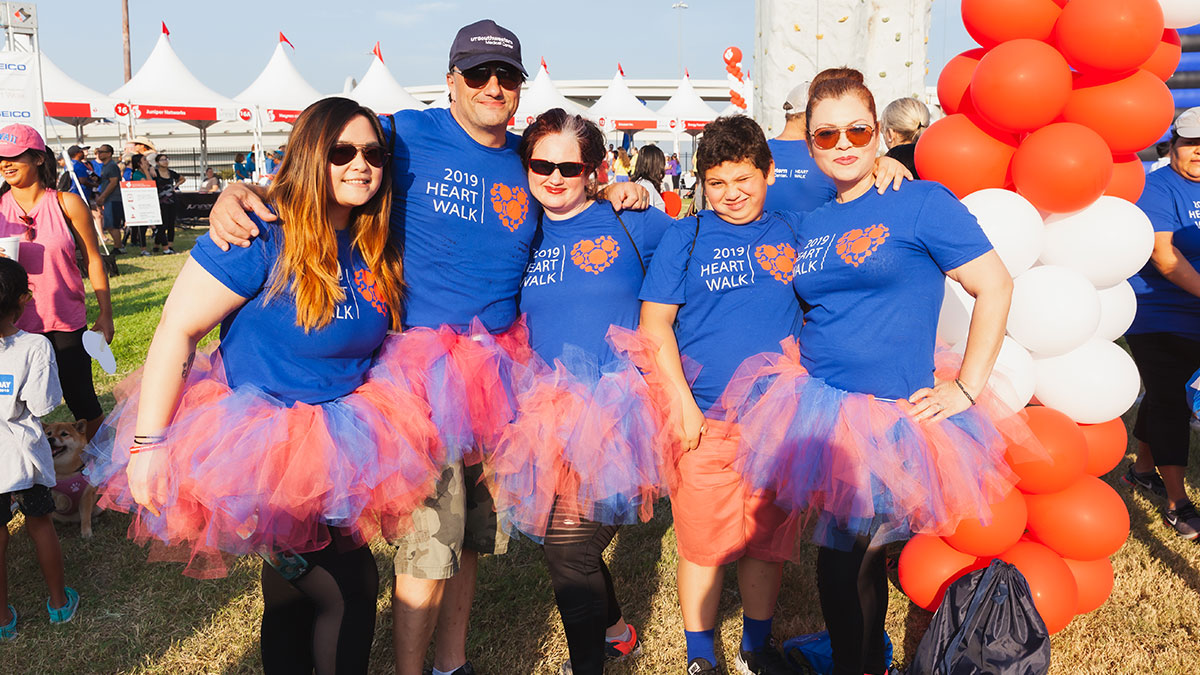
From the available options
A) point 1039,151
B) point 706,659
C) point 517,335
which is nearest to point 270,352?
point 517,335

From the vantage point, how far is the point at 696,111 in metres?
32.1

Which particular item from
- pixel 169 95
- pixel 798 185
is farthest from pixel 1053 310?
pixel 169 95

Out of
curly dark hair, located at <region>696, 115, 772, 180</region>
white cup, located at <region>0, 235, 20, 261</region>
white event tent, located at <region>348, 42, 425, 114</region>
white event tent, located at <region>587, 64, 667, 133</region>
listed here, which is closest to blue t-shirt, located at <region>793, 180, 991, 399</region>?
curly dark hair, located at <region>696, 115, 772, 180</region>

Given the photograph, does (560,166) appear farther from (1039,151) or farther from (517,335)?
(1039,151)

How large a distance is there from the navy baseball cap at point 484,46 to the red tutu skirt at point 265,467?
1225mm

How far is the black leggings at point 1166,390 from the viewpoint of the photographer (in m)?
4.62

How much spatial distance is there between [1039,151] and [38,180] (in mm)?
5591

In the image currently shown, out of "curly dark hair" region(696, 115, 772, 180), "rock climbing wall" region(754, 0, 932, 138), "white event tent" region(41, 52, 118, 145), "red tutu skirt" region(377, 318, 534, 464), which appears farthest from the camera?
"white event tent" region(41, 52, 118, 145)

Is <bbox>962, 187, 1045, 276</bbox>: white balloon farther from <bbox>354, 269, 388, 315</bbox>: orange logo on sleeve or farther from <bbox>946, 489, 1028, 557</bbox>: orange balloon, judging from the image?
<bbox>354, 269, 388, 315</bbox>: orange logo on sleeve

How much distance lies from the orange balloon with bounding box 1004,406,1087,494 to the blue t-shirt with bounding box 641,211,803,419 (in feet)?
3.72

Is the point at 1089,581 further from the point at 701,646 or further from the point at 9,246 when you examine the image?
the point at 9,246

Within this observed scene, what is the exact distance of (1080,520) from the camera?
3.17 meters

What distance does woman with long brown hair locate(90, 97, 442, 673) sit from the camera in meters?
2.34

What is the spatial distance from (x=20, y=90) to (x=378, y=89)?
14081 mm
